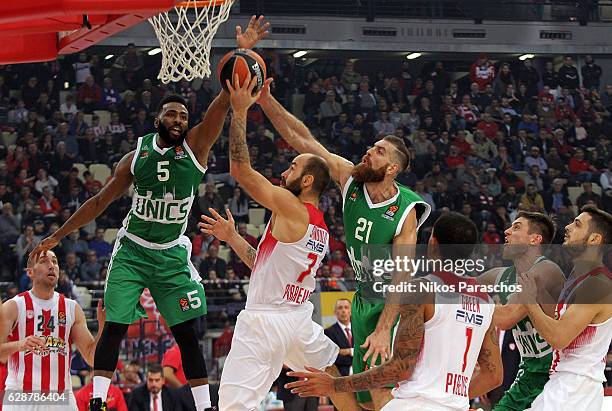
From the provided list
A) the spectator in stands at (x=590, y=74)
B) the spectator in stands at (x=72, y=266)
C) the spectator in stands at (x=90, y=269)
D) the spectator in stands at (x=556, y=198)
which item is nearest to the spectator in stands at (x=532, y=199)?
the spectator in stands at (x=556, y=198)

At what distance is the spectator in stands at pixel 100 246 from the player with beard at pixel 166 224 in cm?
825

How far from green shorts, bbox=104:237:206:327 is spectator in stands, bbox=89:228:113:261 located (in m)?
8.29

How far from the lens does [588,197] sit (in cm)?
1988

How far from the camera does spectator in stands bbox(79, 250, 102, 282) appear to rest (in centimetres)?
1474

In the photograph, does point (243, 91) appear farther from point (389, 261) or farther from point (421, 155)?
point (421, 155)

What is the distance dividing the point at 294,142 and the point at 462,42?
1596 cm

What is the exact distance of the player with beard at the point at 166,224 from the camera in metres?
7.14

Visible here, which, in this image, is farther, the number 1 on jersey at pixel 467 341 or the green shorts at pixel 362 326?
the green shorts at pixel 362 326

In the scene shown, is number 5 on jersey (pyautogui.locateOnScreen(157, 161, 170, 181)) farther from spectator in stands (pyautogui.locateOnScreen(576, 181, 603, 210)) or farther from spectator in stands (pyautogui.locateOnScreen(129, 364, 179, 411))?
spectator in stands (pyautogui.locateOnScreen(576, 181, 603, 210))

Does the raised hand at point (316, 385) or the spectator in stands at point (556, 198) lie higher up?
the spectator in stands at point (556, 198)

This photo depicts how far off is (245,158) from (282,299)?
3.16 ft

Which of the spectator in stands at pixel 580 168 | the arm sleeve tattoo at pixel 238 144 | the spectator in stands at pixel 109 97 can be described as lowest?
the arm sleeve tattoo at pixel 238 144

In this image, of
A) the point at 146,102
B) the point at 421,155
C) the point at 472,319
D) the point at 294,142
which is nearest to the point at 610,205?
the point at 421,155

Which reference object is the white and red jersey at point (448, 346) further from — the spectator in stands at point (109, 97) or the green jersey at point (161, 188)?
the spectator in stands at point (109, 97)
